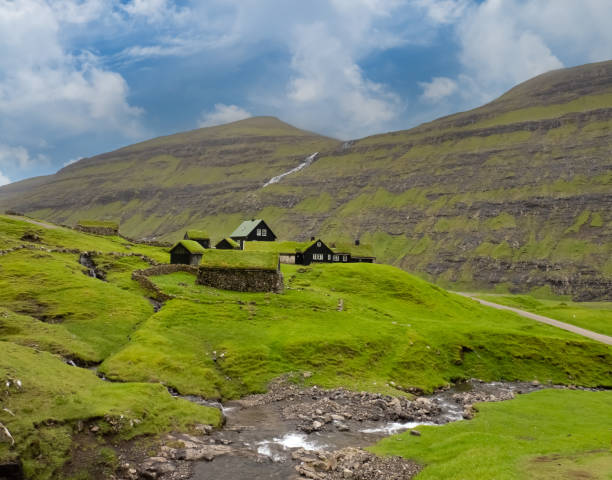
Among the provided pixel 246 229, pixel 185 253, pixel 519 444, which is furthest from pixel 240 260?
pixel 246 229

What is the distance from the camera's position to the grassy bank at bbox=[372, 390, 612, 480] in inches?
852

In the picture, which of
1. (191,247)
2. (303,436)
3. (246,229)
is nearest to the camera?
(303,436)

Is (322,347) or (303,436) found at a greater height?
(322,347)

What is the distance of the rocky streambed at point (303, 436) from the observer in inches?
1006

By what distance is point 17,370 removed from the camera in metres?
28.4

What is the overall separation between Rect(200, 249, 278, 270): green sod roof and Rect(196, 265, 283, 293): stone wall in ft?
2.12

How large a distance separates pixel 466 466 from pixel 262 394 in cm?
2225

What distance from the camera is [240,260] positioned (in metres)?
69.9

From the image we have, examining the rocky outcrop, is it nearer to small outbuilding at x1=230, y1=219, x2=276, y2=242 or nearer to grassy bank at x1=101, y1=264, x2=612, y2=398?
grassy bank at x1=101, y1=264, x2=612, y2=398

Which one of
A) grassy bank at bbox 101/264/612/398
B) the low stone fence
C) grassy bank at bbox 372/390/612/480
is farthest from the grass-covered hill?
grassy bank at bbox 372/390/612/480

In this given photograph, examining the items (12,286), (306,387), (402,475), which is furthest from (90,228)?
(402,475)

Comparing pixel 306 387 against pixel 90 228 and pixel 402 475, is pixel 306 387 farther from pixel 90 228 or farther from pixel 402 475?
pixel 90 228

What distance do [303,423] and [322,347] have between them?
51.7 ft

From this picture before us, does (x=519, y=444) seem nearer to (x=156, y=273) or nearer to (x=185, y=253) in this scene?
(x=156, y=273)
